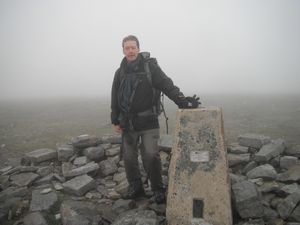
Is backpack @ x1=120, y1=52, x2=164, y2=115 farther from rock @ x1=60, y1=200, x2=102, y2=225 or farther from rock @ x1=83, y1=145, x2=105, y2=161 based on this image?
rock @ x1=83, y1=145, x2=105, y2=161

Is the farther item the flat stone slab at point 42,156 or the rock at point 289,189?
the flat stone slab at point 42,156

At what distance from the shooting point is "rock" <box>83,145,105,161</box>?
7133 mm

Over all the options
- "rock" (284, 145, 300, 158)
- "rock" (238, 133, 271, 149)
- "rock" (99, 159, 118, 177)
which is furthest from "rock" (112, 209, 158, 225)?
"rock" (284, 145, 300, 158)

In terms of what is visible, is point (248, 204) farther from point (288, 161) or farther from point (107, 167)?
point (107, 167)

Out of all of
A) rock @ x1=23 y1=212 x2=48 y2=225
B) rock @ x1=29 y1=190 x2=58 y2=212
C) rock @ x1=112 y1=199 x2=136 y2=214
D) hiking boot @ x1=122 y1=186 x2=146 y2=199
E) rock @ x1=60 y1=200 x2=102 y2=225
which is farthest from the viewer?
hiking boot @ x1=122 y1=186 x2=146 y2=199

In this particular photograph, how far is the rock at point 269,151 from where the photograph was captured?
20.7 ft

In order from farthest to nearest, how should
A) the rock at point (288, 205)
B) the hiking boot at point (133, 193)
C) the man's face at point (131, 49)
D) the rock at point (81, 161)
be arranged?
the rock at point (81, 161), the hiking boot at point (133, 193), the man's face at point (131, 49), the rock at point (288, 205)

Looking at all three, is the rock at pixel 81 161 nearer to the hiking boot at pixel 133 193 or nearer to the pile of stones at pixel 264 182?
the hiking boot at pixel 133 193

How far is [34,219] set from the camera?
471cm

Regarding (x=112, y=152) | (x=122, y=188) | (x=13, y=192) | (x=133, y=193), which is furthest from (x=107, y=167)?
(x=13, y=192)

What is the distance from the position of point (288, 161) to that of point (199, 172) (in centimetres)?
317

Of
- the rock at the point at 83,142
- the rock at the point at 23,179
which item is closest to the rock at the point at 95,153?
the rock at the point at 83,142

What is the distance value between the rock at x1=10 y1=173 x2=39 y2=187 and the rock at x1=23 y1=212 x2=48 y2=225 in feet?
5.09

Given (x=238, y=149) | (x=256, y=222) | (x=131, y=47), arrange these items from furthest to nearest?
(x=238, y=149)
(x=131, y=47)
(x=256, y=222)
